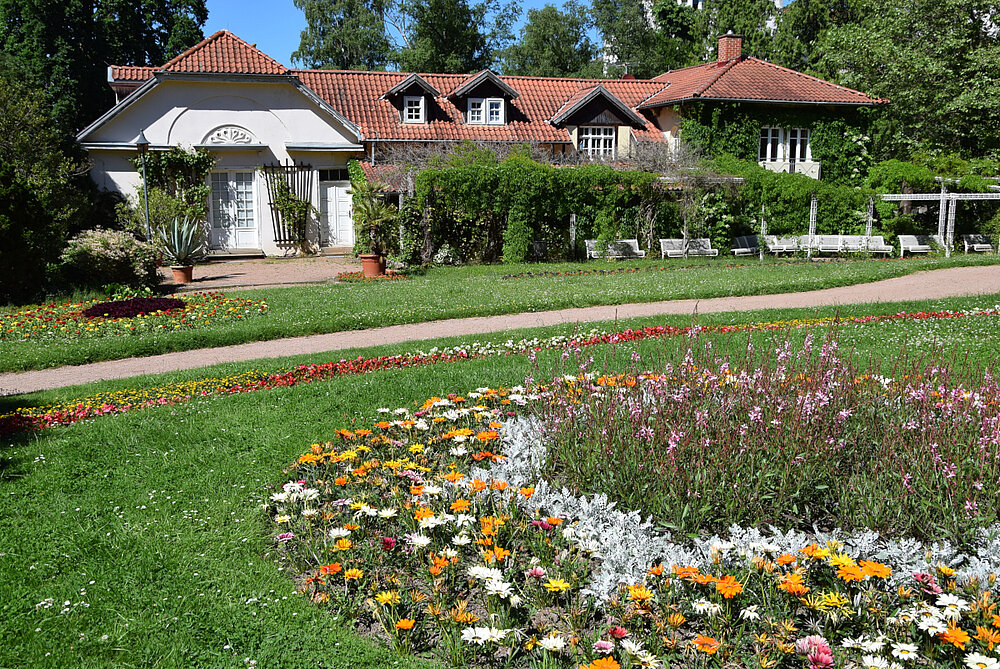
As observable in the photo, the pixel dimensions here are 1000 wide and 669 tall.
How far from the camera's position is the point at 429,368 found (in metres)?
8.68

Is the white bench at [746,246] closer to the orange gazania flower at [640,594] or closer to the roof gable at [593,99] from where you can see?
the roof gable at [593,99]

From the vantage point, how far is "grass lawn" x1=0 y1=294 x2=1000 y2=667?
3.61m

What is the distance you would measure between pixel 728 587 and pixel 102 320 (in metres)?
11.3

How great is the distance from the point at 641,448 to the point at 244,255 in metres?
21.7

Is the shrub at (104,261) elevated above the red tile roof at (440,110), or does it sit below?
below

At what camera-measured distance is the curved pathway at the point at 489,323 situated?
9.80m

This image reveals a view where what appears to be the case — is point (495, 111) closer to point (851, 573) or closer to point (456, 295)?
point (456, 295)

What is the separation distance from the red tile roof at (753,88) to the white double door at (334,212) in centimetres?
1188

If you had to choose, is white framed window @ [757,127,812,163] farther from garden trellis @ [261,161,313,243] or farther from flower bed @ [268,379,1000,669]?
flower bed @ [268,379,1000,669]

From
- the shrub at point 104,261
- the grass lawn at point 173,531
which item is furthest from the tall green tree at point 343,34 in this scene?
the grass lawn at point 173,531

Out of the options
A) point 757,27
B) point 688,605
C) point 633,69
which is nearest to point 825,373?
point 688,605

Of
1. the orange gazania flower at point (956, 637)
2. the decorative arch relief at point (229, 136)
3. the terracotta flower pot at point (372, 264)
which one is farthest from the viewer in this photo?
the decorative arch relief at point (229, 136)

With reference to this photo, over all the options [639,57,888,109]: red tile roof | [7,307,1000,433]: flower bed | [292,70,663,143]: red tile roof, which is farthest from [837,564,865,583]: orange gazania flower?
[639,57,888,109]: red tile roof

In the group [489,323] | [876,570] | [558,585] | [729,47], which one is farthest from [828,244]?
[558,585]
